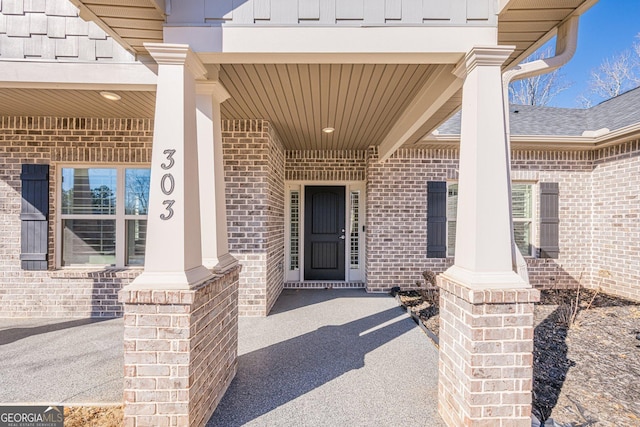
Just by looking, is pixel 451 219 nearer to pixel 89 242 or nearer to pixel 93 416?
pixel 93 416

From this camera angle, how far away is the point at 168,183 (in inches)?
78.4

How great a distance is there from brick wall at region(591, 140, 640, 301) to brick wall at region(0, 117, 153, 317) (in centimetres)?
723

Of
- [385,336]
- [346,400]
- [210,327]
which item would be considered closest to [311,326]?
[385,336]

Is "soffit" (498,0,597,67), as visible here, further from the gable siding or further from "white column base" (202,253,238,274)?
the gable siding

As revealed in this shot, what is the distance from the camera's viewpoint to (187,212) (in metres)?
2.02

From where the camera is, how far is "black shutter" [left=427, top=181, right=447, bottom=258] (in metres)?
5.54

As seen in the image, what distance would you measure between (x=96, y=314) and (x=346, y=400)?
3.71 m

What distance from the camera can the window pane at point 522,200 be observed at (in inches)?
227

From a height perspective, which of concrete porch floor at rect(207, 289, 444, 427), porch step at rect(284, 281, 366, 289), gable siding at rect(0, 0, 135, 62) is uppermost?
gable siding at rect(0, 0, 135, 62)

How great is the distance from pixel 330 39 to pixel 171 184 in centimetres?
144

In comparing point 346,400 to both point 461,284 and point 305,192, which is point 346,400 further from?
point 305,192

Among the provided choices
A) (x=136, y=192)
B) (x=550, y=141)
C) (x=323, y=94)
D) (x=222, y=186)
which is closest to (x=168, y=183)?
(x=222, y=186)

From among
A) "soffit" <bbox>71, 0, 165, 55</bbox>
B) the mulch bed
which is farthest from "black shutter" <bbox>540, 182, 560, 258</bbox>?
"soffit" <bbox>71, 0, 165, 55</bbox>

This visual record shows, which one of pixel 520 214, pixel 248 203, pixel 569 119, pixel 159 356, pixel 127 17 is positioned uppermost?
pixel 569 119
